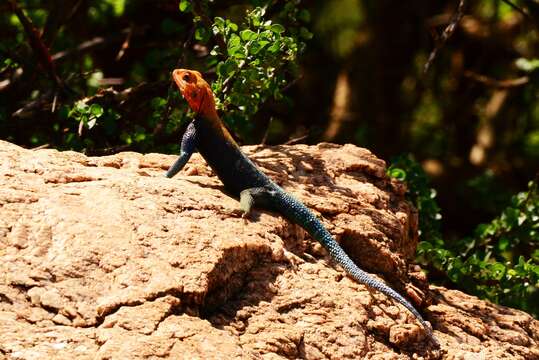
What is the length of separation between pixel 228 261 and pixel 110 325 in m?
0.59

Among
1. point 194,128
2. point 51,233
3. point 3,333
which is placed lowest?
point 3,333

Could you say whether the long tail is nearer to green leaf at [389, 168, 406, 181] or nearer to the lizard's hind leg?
the lizard's hind leg

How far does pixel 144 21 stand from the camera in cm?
707

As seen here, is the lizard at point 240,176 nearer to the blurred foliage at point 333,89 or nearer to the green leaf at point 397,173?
the blurred foliage at point 333,89

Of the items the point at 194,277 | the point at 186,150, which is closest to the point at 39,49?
the point at 186,150

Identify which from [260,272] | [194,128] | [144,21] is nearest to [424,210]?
[194,128]

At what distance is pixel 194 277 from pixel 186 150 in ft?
3.79

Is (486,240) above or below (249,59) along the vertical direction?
below

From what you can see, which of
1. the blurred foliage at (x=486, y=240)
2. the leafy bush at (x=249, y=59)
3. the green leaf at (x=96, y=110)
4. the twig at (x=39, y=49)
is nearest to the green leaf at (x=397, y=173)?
the blurred foliage at (x=486, y=240)

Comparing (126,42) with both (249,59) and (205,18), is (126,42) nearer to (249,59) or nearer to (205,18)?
(205,18)

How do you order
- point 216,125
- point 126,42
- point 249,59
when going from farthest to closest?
point 126,42, point 249,59, point 216,125

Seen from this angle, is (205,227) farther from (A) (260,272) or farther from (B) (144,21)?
(B) (144,21)

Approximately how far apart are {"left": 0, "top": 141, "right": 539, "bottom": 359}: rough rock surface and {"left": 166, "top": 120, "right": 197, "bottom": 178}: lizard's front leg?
58 mm

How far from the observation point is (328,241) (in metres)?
3.97
